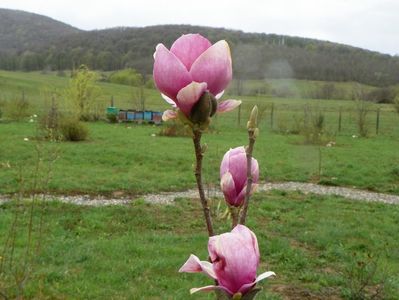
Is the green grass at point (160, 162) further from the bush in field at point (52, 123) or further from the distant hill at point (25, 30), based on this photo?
the distant hill at point (25, 30)

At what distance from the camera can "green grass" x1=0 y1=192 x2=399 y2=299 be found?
5.98 metres

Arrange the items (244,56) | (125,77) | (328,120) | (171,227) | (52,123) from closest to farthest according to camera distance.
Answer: (171,227) < (52,123) < (328,120) < (244,56) < (125,77)

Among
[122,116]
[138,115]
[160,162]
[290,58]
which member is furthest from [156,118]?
[290,58]

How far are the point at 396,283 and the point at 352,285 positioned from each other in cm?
69

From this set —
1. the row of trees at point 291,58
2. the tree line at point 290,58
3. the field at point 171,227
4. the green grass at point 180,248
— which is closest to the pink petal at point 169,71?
the field at point 171,227

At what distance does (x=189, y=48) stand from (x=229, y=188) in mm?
316

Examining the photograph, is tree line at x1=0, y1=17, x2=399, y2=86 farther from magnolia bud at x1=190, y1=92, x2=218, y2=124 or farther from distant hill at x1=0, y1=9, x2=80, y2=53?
distant hill at x1=0, y1=9, x2=80, y2=53

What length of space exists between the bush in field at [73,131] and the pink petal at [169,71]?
63.6 ft

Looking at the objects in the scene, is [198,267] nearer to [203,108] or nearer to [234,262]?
[234,262]

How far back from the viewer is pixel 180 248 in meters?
7.46

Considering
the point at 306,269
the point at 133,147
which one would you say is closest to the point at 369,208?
the point at 306,269

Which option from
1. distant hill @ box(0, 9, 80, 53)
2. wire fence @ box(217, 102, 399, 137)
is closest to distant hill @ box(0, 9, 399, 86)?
wire fence @ box(217, 102, 399, 137)

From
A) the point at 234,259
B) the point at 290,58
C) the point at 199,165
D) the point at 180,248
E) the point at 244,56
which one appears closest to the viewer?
the point at 234,259

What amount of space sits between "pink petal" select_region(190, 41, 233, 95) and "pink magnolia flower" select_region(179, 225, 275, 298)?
0.25m
